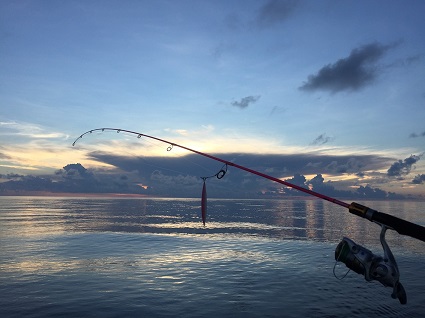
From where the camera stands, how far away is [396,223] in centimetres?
805

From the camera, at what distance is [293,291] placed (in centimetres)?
1548

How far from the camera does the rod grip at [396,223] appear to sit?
25.9 ft

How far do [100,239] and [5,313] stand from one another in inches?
912

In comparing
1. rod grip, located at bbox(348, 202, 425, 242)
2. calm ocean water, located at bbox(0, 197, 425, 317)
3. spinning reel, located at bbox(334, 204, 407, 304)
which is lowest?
calm ocean water, located at bbox(0, 197, 425, 317)

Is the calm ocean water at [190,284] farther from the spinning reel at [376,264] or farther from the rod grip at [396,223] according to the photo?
the rod grip at [396,223]

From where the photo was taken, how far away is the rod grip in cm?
788

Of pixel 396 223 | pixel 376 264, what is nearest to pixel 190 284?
pixel 376 264

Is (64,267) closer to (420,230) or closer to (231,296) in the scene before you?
(231,296)

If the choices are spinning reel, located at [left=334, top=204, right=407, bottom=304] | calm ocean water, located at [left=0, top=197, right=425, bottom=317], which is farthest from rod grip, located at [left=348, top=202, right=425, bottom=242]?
calm ocean water, located at [left=0, top=197, right=425, bottom=317]

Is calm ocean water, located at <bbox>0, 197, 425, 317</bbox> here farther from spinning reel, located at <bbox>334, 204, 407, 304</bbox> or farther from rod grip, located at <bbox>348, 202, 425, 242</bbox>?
rod grip, located at <bbox>348, 202, 425, 242</bbox>

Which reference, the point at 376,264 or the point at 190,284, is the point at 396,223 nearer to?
the point at 376,264

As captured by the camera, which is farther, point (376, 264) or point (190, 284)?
point (190, 284)

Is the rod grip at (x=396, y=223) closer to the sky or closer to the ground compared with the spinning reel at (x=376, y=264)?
closer to the sky

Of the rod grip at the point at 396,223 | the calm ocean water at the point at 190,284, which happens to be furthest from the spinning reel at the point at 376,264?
the calm ocean water at the point at 190,284
